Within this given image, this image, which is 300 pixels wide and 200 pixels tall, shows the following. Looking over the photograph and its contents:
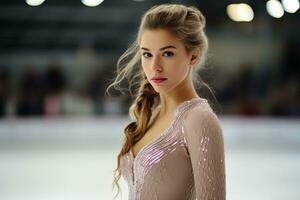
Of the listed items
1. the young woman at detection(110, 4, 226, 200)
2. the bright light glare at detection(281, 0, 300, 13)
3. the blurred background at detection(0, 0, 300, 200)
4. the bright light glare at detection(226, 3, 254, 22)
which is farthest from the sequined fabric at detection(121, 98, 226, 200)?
the blurred background at detection(0, 0, 300, 200)

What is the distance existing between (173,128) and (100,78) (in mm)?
6143

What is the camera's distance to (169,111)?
134cm

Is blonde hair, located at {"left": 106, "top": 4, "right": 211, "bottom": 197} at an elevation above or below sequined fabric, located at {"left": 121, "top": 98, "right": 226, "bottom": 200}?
above

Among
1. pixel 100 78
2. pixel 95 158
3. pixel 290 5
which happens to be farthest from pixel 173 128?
pixel 100 78

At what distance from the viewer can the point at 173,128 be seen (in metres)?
1.25

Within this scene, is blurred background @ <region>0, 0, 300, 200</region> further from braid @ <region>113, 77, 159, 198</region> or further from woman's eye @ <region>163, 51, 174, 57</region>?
woman's eye @ <region>163, 51, 174, 57</region>

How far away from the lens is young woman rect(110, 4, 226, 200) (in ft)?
3.82

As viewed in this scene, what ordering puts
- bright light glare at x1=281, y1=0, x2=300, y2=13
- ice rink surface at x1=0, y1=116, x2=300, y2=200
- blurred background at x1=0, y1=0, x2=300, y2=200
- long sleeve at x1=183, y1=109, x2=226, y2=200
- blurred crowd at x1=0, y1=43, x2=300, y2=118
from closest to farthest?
long sleeve at x1=183, y1=109, x2=226, y2=200 → bright light glare at x1=281, y1=0, x2=300, y2=13 → ice rink surface at x1=0, y1=116, x2=300, y2=200 → blurred background at x1=0, y1=0, x2=300, y2=200 → blurred crowd at x1=0, y1=43, x2=300, y2=118

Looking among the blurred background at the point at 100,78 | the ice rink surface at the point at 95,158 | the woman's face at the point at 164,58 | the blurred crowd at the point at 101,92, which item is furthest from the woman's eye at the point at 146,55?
the blurred crowd at the point at 101,92

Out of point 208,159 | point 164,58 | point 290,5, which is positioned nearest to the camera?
point 208,159

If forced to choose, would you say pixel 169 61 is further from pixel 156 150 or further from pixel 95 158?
pixel 95 158

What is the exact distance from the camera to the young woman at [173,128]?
1.16 m

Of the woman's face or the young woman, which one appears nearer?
the young woman

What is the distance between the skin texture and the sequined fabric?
58 mm
